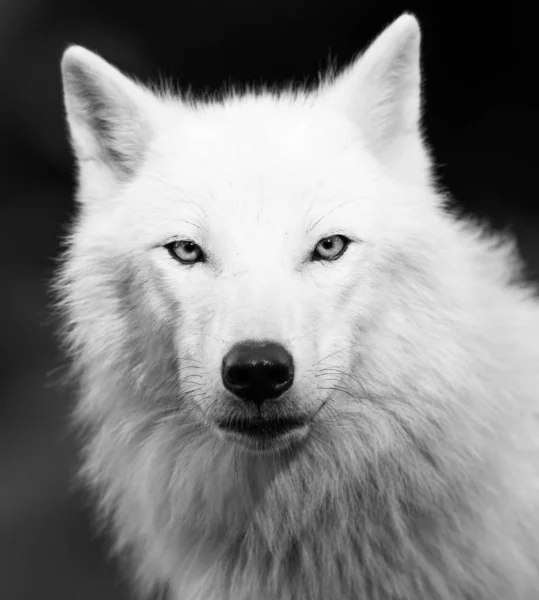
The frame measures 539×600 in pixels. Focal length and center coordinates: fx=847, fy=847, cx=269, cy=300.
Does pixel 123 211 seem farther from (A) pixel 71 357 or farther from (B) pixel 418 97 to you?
(B) pixel 418 97

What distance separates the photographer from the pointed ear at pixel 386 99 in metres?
3.63

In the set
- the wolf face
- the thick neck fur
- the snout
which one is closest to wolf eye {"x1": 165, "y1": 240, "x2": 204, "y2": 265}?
the wolf face

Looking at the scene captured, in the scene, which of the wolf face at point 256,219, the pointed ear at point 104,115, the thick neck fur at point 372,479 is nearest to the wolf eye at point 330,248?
the wolf face at point 256,219

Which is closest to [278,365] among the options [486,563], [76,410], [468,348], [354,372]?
[354,372]

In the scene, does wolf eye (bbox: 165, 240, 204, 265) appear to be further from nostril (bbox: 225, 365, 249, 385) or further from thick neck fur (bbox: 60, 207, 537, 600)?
nostril (bbox: 225, 365, 249, 385)

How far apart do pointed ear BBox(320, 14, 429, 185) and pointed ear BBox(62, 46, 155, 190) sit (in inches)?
34.3

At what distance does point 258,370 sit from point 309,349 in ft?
0.85

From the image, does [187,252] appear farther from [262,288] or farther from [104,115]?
[104,115]

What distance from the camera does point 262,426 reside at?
3.08 meters

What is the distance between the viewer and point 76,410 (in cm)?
400

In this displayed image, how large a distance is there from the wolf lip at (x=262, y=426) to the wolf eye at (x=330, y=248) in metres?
0.66

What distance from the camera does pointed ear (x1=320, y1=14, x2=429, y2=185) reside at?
3.63 m

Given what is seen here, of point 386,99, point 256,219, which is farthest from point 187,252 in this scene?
point 386,99

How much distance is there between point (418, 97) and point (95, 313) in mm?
1720
